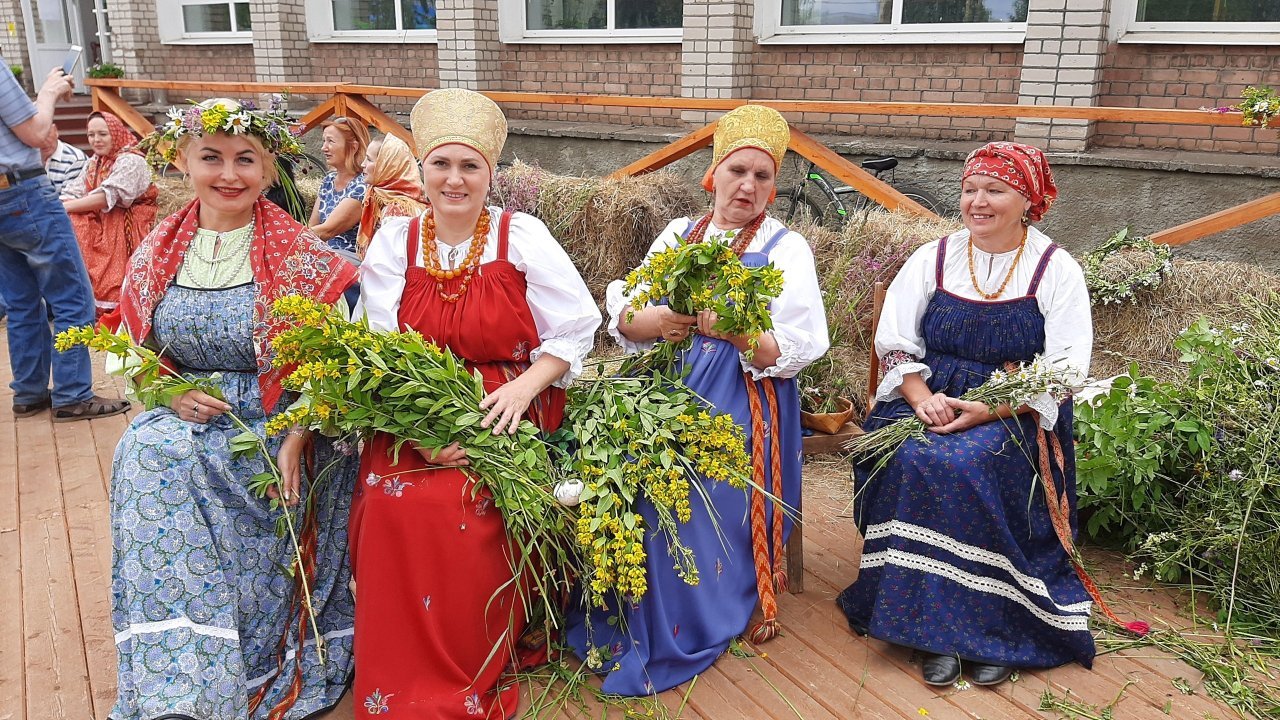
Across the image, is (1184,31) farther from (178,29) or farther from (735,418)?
(178,29)

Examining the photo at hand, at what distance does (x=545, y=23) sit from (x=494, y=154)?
25.1 ft

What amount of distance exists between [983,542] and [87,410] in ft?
15.2

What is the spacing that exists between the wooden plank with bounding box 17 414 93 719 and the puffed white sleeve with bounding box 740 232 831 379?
227 centimetres

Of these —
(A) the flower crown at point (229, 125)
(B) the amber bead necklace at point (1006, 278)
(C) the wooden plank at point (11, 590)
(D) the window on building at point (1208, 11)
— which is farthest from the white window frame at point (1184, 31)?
(C) the wooden plank at point (11, 590)

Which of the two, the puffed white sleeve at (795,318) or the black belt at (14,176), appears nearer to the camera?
the puffed white sleeve at (795,318)

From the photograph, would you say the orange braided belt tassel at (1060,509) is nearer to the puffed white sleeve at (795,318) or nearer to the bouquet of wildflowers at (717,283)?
the puffed white sleeve at (795,318)

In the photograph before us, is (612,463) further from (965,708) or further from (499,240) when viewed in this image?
(965,708)

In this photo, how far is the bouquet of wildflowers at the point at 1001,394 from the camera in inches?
110

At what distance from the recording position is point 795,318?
3.00 m

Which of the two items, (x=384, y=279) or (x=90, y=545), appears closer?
(x=384, y=279)

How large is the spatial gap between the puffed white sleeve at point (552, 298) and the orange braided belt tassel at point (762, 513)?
60cm

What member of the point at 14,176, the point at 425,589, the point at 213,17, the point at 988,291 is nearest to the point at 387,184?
the point at 14,176

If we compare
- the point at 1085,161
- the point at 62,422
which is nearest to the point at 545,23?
the point at 1085,161

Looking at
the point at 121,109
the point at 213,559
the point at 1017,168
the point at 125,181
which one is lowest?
the point at 213,559
